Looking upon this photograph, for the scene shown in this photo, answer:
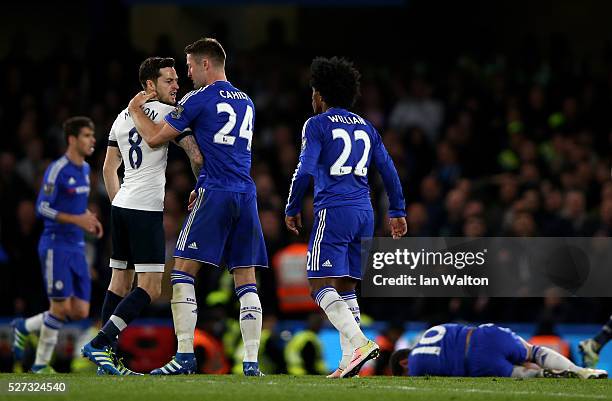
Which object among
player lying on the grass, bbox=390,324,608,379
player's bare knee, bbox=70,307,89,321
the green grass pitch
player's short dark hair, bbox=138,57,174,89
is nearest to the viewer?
the green grass pitch

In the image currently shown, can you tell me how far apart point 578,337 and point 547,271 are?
37.8 inches

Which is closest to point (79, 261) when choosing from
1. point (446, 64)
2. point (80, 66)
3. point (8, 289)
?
point (8, 289)

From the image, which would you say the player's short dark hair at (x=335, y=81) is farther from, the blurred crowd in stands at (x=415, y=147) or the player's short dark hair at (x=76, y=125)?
the blurred crowd in stands at (x=415, y=147)

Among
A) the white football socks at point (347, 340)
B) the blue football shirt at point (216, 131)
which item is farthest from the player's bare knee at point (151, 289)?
the white football socks at point (347, 340)

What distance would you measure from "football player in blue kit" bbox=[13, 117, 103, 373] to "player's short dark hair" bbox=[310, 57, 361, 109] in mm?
3541

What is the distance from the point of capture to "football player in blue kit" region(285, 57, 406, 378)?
8945 mm

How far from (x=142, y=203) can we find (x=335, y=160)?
1.48 metres

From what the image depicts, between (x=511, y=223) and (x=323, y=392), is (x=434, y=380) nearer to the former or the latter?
(x=323, y=392)

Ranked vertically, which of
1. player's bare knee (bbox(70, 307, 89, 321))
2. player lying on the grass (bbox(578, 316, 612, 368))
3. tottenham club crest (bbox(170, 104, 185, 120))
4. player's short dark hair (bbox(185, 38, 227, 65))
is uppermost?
player's short dark hair (bbox(185, 38, 227, 65))

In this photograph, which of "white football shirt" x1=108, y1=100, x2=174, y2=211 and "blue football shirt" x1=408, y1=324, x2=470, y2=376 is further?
"blue football shirt" x1=408, y1=324, x2=470, y2=376

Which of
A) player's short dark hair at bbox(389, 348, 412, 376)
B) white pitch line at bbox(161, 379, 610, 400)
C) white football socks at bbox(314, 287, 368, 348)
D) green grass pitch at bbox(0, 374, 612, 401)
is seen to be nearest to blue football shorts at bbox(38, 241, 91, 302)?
green grass pitch at bbox(0, 374, 612, 401)

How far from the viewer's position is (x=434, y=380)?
9250 mm

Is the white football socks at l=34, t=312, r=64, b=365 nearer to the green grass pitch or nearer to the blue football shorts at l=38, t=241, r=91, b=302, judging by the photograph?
the blue football shorts at l=38, t=241, r=91, b=302

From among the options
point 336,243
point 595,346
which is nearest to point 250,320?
point 336,243
